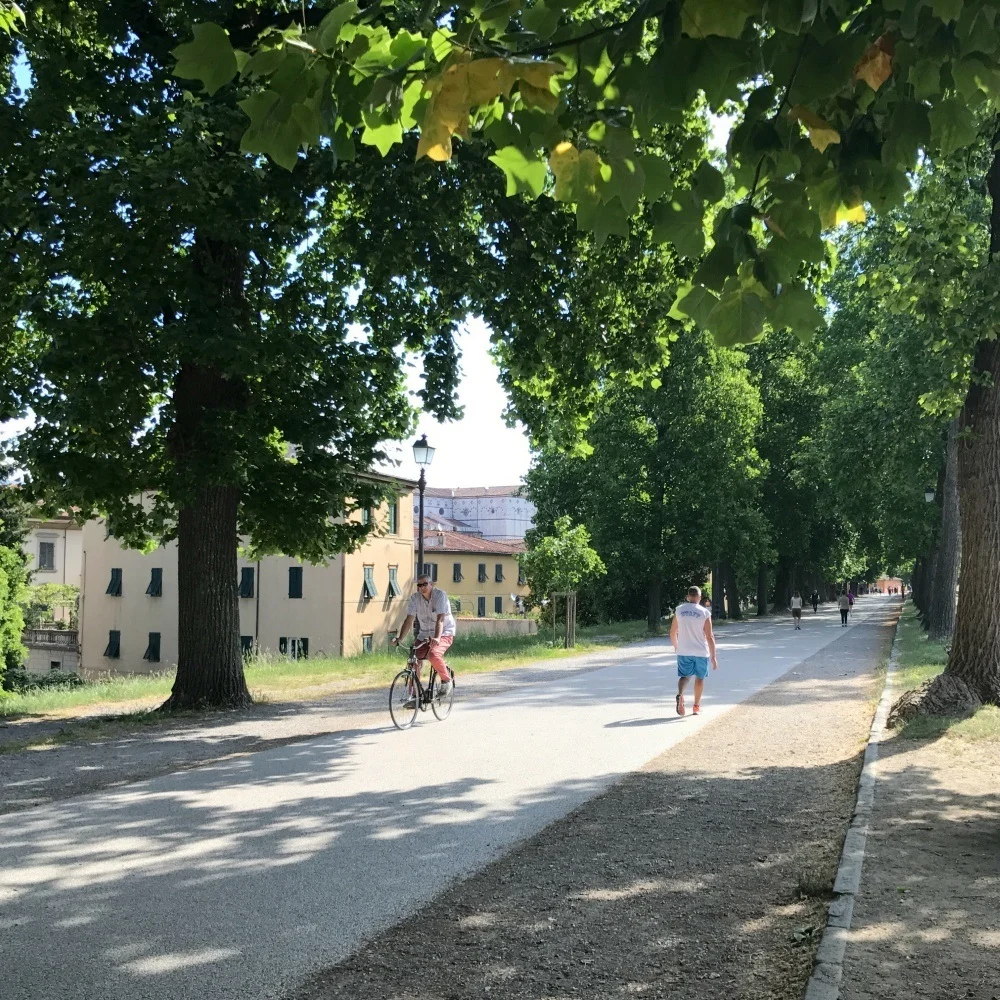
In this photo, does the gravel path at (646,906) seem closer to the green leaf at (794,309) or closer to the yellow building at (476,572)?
the green leaf at (794,309)

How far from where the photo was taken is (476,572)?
8788 centimetres

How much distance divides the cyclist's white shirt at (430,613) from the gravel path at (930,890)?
580 centimetres

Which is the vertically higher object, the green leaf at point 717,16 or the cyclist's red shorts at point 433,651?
the green leaf at point 717,16

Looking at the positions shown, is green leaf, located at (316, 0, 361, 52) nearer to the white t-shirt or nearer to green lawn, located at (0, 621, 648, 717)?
the white t-shirt

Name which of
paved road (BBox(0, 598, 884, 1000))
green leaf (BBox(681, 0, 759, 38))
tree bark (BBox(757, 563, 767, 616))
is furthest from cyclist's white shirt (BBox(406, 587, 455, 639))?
tree bark (BBox(757, 563, 767, 616))

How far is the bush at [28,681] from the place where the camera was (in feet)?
99.5

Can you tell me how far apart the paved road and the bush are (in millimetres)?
17943

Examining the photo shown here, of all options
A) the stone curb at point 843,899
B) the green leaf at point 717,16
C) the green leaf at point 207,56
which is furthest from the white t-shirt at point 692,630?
the green leaf at point 207,56

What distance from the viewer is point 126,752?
1120 cm

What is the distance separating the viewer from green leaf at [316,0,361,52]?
347 cm

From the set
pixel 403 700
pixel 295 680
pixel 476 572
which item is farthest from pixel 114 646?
pixel 403 700

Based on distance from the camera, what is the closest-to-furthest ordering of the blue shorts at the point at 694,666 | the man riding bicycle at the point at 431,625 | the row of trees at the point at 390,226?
the row of trees at the point at 390,226 → the man riding bicycle at the point at 431,625 → the blue shorts at the point at 694,666

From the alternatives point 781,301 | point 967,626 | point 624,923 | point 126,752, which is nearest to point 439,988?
point 624,923

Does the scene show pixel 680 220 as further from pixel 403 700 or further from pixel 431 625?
pixel 431 625
